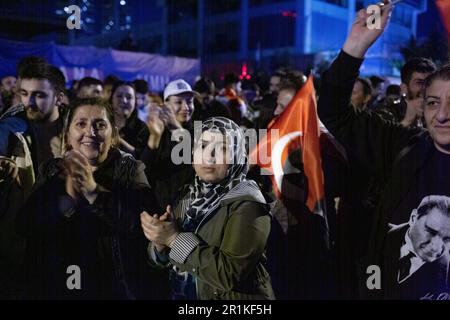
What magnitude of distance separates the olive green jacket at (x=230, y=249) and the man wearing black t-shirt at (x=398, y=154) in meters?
0.51

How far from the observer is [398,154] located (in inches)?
98.3

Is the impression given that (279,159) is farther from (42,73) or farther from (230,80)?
(230,80)

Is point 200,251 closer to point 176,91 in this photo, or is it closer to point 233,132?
point 233,132

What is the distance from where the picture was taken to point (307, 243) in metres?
3.20

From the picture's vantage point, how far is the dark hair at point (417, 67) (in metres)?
3.17

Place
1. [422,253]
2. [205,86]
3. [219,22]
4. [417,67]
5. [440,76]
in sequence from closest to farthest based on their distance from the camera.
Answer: [440,76] → [422,253] → [417,67] → [219,22] → [205,86]

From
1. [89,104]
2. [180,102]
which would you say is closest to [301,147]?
[180,102]

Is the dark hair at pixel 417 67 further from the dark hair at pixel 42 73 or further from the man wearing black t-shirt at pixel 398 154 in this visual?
the dark hair at pixel 42 73

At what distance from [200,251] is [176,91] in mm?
1852

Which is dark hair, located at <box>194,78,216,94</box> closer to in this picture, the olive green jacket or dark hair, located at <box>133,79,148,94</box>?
dark hair, located at <box>133,79,148,94</box>

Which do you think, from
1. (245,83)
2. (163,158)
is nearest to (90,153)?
(163,158)

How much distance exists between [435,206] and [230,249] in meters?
0.97

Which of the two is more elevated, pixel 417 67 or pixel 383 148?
pixel 417 67

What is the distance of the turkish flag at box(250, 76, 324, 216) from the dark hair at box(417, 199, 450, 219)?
2.45ft
